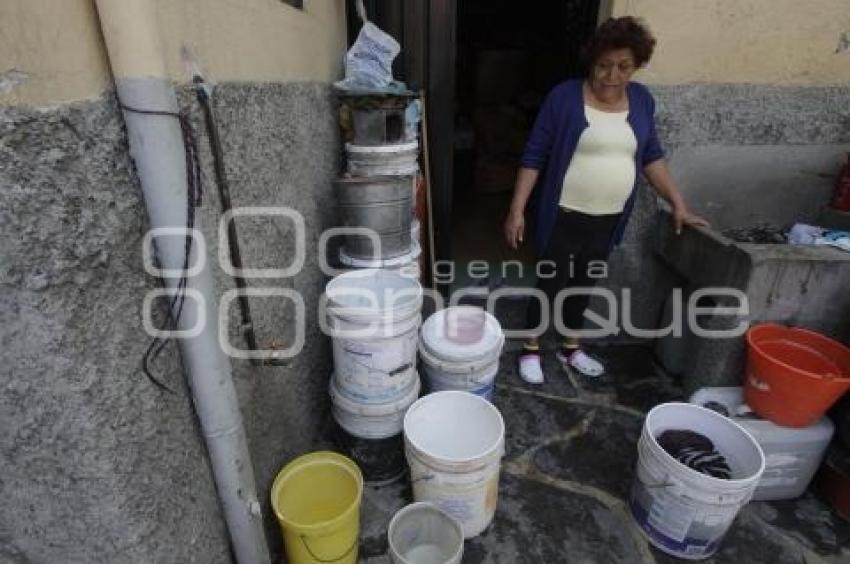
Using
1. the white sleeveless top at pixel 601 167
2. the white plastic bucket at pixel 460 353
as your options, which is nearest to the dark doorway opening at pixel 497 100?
the white sleeveless top at pixel 601 167

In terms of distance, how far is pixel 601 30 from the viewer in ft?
9.91

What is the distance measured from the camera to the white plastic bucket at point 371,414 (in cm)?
265

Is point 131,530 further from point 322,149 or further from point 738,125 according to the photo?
point 738,125

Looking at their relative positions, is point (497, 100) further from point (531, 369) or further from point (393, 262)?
point (393, 262)

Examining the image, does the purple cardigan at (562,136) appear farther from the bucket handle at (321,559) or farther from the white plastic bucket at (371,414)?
the bucket handle at (321,559)

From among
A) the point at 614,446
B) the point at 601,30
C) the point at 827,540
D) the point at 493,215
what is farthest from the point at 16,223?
the point at 493,215

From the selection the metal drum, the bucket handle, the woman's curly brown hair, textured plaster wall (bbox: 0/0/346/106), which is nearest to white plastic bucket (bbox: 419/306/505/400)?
the metal drum

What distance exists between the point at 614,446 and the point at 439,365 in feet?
4.56

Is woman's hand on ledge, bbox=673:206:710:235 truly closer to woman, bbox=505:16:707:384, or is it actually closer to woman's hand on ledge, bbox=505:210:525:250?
woman, bbox=505:16:707:384

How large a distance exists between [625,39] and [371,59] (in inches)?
70.1

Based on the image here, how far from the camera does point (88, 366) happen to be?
1.25 m

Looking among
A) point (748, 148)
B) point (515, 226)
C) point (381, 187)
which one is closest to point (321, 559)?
point (381, 187)

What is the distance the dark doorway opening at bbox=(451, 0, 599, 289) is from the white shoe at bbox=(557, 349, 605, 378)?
1015 mm

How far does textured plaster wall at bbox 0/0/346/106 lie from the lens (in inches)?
40.2
